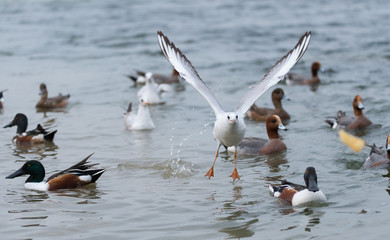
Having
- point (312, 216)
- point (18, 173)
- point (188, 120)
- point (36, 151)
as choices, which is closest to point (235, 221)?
point (312, 216)

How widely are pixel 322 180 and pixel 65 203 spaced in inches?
158

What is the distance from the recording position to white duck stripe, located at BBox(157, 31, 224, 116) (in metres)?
11.4

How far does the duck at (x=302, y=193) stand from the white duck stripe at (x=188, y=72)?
1.76 meters

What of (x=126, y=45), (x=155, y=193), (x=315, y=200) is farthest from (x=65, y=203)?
(x=126, y=45)

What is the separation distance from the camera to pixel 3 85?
67.4ft

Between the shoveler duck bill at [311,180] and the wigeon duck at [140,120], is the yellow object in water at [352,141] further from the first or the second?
the wigeon duck at [140,120]

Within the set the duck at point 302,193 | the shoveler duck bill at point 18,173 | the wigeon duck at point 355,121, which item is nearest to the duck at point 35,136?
the shoveler duck bill at point 18,173

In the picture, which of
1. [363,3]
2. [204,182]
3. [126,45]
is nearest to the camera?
[204,182]

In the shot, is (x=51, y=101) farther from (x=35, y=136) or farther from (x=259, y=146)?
Answer: (x=259, y=146)

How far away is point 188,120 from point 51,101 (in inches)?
147

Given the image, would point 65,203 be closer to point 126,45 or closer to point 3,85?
point 3,85

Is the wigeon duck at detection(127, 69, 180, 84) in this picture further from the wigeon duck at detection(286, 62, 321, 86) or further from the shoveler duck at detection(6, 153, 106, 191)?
the shoveler duck at detection(6, 153, 106, 191)

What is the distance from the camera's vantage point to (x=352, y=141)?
14.0m

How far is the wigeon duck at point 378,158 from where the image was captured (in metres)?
11.8
